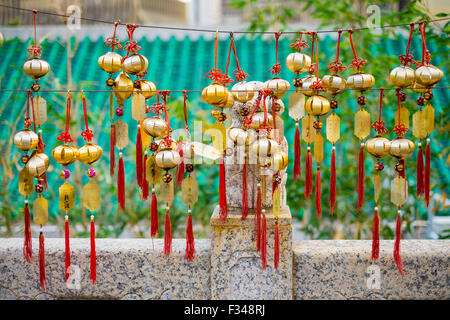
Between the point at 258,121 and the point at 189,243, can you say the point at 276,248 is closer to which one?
the point at 189,243

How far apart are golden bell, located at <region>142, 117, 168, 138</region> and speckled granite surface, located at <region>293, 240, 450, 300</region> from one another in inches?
23.8

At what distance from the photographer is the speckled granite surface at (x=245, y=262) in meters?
1.39

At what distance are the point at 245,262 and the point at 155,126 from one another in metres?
0.52

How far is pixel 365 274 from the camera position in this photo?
4.69 feet

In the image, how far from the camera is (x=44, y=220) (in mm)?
1393

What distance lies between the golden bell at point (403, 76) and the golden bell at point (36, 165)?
110 centimetres

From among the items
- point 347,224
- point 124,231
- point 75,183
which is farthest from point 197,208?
point 347,224

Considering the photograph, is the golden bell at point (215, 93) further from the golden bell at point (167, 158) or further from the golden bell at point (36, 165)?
the golden bell at point (36, 165)

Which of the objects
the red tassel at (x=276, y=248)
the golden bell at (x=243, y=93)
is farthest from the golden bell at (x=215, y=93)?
the red tassel at (x=276, y=248)

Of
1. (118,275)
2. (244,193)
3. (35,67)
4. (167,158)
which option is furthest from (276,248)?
(35,67)

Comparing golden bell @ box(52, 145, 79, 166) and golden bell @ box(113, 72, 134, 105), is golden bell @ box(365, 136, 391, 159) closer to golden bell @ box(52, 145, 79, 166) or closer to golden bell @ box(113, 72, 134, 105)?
golden bell @ box(113, 72, 134, 105)

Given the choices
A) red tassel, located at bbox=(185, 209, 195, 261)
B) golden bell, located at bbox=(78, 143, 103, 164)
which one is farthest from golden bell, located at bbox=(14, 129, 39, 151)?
red tassel, located at bbox=(185, 209, 195, 261)

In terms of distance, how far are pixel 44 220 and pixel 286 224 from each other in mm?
780
